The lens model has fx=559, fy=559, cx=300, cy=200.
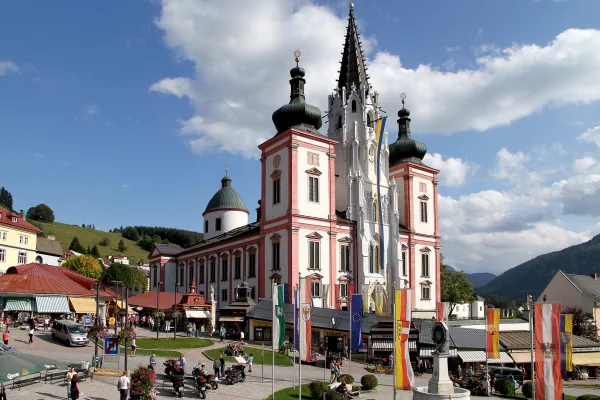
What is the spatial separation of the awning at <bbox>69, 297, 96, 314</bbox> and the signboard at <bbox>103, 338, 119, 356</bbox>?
958 inches

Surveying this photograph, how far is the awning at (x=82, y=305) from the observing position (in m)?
50.6

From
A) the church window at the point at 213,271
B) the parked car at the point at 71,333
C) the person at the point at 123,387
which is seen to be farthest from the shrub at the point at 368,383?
the church window at the point at 213,271

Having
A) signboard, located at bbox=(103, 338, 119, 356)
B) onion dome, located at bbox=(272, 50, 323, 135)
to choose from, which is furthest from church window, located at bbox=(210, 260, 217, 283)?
signboard, located at bbox=(103, 338, 119, 356)

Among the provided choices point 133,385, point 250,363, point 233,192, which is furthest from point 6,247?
point 133,385

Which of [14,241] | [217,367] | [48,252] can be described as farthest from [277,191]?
[48,252]

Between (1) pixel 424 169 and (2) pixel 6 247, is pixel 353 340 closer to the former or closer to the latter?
(1) pixel 424 169

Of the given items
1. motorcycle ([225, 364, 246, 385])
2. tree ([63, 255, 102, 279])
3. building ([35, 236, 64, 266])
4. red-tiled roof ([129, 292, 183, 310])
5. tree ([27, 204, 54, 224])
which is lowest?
motorcycle ([225, 364, 246, 385])

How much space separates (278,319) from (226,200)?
60.7m

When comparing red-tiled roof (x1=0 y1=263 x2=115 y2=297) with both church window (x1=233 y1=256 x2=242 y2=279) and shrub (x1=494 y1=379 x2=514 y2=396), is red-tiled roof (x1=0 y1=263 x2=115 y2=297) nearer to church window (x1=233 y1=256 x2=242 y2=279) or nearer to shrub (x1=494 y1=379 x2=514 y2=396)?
church window (x1=233 y1=256 x2=242 y2=279)

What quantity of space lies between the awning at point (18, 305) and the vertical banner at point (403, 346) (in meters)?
37.4

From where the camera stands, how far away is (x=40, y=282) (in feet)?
164

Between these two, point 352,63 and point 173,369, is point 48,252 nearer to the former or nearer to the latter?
point 352,63

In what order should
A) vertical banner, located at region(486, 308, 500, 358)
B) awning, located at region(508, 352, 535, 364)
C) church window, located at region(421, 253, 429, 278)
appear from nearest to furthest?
vertical banner, located at region(486, 308, 500, 358) < awning, located at region(508, 352, 535, 364) < church window, located at region(421, 253, 429, 278)

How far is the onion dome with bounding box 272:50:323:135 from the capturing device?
184 ft
